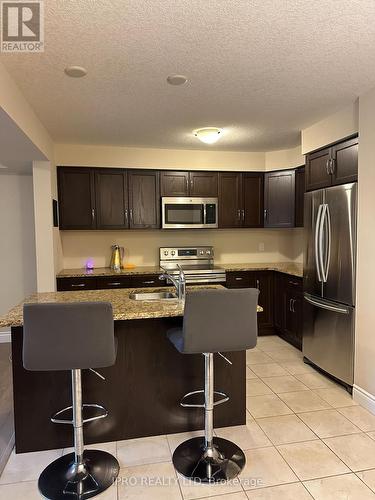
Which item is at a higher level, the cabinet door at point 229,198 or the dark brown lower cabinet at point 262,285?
the cabinet door at point 229,198

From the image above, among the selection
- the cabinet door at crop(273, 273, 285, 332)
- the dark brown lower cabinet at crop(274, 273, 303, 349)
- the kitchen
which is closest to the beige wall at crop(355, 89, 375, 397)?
the kitchen

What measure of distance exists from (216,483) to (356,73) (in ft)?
9.21

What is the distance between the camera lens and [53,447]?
224 cm

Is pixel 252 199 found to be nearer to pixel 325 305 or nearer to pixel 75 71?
pixel 325 305

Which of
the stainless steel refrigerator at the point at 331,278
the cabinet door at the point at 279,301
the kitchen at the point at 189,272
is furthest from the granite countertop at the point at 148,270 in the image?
the stainless steel refrigerator at the point at 331,278

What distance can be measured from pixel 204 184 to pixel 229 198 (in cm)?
40

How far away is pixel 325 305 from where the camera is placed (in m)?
3.17

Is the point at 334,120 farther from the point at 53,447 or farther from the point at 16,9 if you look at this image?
the point at 53,447

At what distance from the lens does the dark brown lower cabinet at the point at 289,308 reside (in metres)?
3.99

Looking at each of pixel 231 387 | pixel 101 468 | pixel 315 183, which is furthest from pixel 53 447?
pixel 315 183

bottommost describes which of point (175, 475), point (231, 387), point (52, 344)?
point (175, 475)

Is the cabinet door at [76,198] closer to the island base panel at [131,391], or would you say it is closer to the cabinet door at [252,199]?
the cabinet door at [252,199]

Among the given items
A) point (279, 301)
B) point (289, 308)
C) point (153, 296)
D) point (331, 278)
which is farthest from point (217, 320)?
→ point (279, 301)

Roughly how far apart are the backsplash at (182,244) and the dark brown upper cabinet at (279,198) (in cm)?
49
